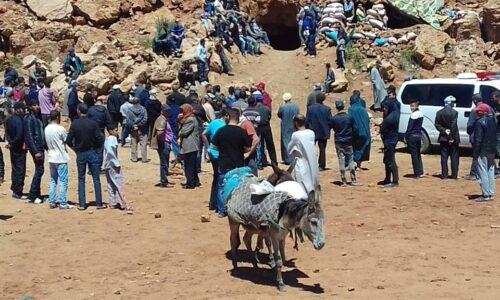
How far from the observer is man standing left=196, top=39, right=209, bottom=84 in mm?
23953

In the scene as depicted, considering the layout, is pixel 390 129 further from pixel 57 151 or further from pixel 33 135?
pixel 33 135

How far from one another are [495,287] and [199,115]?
859cm

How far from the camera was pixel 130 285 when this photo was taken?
964cm

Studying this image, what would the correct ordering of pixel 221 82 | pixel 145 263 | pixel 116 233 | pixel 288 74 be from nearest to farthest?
pixel 145 263, pixel 116 233, pixel 221 82, pixel 288 74

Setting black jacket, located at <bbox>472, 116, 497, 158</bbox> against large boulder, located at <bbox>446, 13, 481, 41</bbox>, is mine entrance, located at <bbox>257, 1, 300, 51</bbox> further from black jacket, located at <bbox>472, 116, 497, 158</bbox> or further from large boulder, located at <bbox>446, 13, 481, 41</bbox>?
black jacket, located at <bbox>472, 116, 497, 158</bbox>

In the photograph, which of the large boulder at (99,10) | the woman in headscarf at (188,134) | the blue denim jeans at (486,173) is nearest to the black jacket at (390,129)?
the blue denim jeans at (486,173)

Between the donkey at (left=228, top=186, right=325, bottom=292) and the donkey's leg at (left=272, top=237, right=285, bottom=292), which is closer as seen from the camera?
the donkey at (left=228, top=186, right=325, bottom=292)

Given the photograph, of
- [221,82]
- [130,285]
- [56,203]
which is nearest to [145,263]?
[130,285]

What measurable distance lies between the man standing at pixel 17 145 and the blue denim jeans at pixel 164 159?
269 cm

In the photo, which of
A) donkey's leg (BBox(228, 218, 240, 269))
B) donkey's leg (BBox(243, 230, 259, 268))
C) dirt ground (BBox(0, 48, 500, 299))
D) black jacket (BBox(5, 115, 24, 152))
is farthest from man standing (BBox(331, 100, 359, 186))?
black jacket (BBox(5, 115, 24, 152))

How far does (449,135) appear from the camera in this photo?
51.3 feet

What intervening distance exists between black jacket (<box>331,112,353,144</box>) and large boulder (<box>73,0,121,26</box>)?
48.9ft

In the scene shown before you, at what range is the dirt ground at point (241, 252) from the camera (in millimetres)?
9359

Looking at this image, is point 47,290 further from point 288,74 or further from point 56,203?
point 288,74
